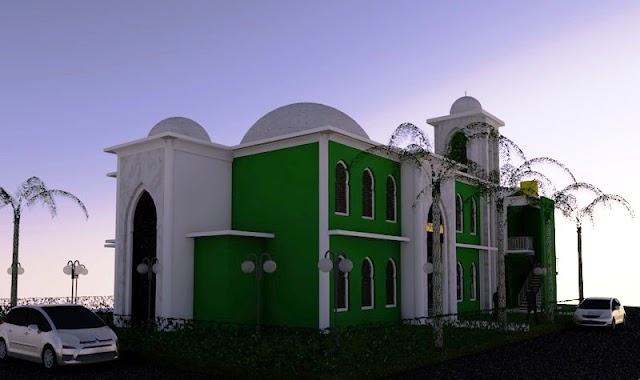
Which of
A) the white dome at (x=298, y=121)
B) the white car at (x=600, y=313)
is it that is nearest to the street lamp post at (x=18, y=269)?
the white dome at (x=298, y=121)

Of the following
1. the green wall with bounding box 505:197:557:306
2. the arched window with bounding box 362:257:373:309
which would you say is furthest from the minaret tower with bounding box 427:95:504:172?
the arched window with bounding box 362:257:373:309

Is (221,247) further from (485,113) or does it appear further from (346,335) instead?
(485,113)

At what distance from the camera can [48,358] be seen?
1608 cm

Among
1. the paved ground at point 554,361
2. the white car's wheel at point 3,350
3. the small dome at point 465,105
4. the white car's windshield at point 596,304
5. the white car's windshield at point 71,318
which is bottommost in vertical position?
the paved ground at point 554,361

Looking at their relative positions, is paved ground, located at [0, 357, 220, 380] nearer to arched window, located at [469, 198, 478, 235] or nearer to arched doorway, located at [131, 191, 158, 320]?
arched doorway, located at [131, 191, 158, 320]

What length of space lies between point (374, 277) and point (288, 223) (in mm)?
4143

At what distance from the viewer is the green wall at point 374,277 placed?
77.2 feet

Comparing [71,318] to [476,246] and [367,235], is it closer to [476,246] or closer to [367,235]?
[367,235]

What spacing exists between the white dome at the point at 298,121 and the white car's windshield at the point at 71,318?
12412mm

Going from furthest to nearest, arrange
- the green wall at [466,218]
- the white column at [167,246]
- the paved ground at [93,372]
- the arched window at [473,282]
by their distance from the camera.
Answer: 1. the arched window at [473,282]
2. the green wall at [466,218]
3. the white column at [167,246]
4. the paved ground at [93,372]

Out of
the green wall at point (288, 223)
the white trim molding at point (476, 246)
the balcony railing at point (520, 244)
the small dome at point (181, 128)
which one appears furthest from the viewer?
the balcony railing at point (520, 244)

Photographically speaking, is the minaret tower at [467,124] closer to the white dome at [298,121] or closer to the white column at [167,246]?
the white dome at [298,121]

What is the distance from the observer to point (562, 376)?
15.7 m

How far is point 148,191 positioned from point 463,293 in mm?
16162
